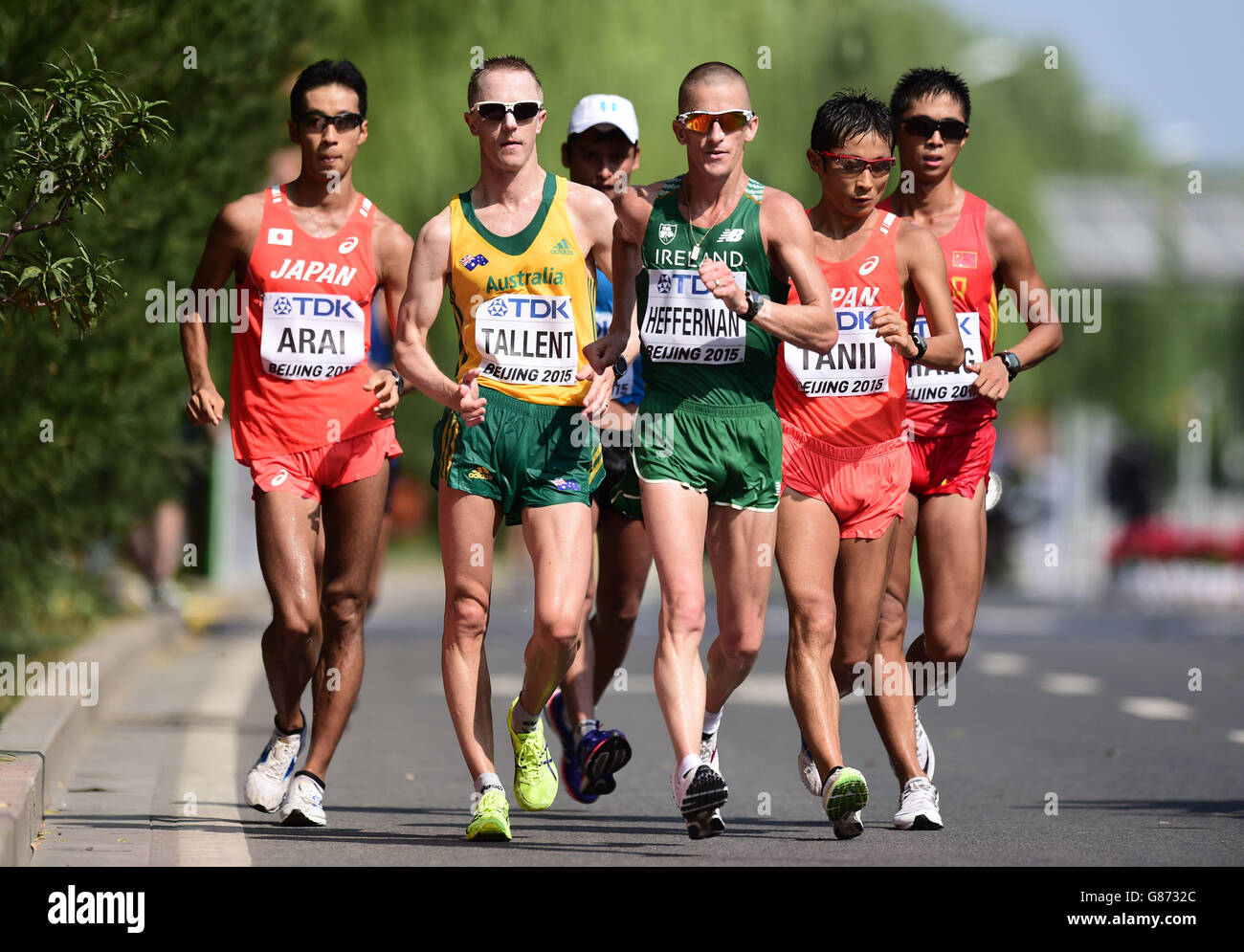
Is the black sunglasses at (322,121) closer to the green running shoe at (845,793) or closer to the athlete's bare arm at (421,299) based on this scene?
the athlete's bare arm at (421,299)

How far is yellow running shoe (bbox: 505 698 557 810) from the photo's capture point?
8.38 m

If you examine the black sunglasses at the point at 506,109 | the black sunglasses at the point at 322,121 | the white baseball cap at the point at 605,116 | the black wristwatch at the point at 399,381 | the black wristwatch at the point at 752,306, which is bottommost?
the black wristwatch at the point at 399,381

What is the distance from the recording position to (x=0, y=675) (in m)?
12.2

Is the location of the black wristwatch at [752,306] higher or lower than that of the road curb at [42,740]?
higher

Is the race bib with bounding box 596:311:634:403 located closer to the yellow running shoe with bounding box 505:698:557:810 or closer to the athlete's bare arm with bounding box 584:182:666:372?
the athlete's bare arm with bounding box 584:182:666:372

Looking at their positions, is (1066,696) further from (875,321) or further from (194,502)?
(194,502)

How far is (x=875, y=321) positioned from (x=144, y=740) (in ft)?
16.3

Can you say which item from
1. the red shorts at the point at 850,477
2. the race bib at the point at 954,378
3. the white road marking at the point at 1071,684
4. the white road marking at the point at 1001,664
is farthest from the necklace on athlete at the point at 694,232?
the white road marking at the point at 1001,664

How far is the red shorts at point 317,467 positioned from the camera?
8375 mm

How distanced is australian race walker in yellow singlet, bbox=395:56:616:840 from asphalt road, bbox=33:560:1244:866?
0.75 m

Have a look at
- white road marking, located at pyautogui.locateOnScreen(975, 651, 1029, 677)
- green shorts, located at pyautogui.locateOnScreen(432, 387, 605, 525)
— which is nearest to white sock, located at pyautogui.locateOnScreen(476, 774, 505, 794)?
green shorts, located at pyautogui.locateOnScreen(432, 387, 605, 525)

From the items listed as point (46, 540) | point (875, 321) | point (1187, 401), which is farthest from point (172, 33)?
point (1187, 401)

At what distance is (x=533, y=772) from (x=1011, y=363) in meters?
2.19

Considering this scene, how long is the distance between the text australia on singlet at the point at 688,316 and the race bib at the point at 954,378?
3.64ft
